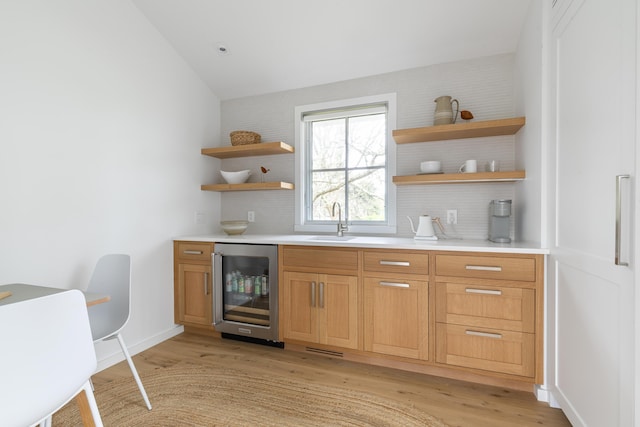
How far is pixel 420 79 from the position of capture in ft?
8.96

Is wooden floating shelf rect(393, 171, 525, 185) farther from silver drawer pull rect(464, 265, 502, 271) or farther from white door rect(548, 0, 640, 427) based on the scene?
silver drawer pull rect(464, 265, 502, 271)

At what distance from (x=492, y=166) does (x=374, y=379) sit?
1.79 meters

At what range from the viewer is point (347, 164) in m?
3.09

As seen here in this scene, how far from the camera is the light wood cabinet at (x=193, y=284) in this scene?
2764mm

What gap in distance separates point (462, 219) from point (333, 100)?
1.64 meters

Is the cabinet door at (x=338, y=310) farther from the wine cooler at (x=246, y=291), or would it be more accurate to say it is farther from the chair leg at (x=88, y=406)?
the chair leg at (x=88, y=406)

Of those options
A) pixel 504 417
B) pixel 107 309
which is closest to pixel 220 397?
pixel 107 309

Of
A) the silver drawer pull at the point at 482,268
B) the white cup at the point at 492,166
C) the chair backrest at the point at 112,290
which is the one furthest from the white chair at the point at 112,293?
the white cup at the point at 492,166

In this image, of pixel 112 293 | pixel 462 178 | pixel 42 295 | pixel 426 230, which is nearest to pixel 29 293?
pixel 42 295

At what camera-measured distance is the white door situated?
43.8 inches

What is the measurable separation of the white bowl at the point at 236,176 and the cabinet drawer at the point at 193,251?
0.77 meters

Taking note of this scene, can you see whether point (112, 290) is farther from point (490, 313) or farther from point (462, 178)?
point (462, 178)

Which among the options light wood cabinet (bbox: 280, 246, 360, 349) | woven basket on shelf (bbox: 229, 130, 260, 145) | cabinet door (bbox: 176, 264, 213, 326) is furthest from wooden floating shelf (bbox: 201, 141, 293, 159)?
cabinet door (bbox: 176, 264, 213, 326)

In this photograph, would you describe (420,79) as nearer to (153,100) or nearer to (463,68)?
(463,68)
